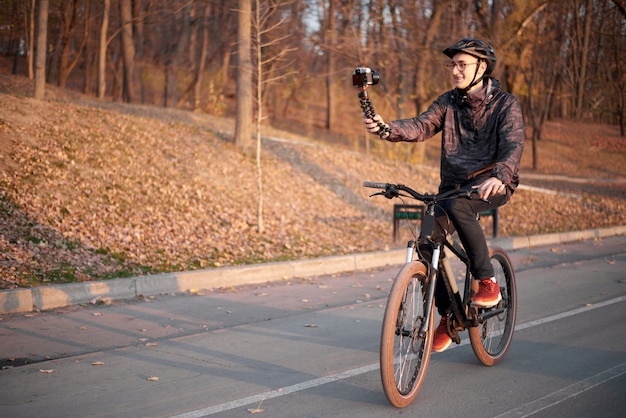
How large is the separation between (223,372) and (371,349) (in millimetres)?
1385

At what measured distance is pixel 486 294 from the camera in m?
5.42

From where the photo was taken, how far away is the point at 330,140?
125ft

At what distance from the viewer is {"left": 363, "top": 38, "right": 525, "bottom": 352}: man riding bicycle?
5.16 m

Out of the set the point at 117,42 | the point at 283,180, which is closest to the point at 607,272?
the point at 283,180

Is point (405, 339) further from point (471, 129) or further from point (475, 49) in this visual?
point (475, 49)

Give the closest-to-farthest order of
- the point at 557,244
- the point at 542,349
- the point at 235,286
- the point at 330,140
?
the point at 542,349, the point at 235,286, the point at 557,244, the point at 330,140

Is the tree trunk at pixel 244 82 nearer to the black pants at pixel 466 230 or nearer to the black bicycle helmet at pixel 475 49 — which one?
the black bicycle helmet at pixel 475 49

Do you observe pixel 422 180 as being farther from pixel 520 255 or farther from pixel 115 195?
→ pixel 115 195

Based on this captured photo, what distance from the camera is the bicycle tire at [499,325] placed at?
18.8 feet

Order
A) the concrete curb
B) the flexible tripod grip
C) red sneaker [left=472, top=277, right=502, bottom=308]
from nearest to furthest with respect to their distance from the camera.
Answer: the flexible tripod grip → red sneaker [left=472, top=277, right=502, bottom=308] → the concrete curb

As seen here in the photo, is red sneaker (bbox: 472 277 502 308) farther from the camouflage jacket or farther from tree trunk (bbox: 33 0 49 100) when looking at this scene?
tree trunk (bbox: 33 0 49 100)

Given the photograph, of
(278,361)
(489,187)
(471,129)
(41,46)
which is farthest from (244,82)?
(489,187)

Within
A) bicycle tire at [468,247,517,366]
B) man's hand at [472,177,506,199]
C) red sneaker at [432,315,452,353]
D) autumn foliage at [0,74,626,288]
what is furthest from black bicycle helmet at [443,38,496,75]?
autumn foliage at [0,74,626,288]

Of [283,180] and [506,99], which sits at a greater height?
[506,99]
